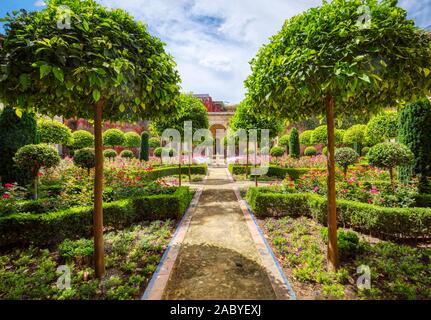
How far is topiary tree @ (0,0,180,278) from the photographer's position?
83.0 inches

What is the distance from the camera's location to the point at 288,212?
6191mm

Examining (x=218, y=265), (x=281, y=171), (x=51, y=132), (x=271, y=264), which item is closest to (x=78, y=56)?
(x=218, y=265)

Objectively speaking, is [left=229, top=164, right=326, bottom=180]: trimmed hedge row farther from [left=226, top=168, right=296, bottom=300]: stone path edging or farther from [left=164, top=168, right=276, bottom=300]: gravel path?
[left=164, top=168, right=276, bottom=300]: gravel path

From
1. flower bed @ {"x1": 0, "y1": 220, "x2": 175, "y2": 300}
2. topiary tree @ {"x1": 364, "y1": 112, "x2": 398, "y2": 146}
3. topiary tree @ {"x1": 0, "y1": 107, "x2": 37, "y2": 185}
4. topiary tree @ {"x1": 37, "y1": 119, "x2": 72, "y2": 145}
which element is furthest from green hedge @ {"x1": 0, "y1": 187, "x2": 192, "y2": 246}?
topiary tree @ {"x1": 364, "y1": 112, "x2": 398, "y2": 146}

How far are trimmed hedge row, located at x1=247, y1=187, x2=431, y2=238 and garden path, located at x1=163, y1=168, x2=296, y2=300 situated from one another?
85 cm

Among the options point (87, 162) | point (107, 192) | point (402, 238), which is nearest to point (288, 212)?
point (402, 238)

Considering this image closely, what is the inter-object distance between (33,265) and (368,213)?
6.45 metres

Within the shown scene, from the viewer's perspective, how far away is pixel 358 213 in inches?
190

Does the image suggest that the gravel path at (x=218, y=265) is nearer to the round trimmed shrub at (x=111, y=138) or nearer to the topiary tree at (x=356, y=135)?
the round trimmed shrub at (x=111, y=138)

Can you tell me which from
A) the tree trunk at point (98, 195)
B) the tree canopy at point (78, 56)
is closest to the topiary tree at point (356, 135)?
the tree canopy at point (78, 56)

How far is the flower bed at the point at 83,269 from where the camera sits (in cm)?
275

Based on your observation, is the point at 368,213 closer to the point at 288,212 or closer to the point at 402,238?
the point at 402,238

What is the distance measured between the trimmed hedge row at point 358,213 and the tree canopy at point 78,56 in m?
4.43

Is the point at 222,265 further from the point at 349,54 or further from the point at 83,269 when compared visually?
the point at 349,54
